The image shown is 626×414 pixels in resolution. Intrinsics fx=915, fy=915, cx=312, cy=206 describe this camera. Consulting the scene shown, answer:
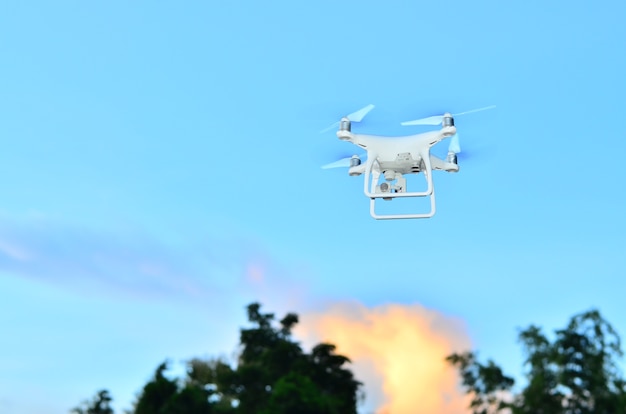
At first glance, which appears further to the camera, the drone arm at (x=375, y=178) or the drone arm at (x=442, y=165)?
the drone arm at (x=442, y=165)

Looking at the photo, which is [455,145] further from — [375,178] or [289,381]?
[289,381]

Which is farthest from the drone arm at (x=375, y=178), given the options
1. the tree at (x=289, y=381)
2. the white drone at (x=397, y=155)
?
the tree at (x=289, y=381)

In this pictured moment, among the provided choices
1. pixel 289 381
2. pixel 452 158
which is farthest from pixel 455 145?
pixel 289 381

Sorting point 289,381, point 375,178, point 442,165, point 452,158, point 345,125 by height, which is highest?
point 289,381

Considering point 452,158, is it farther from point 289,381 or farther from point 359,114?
point 289,381

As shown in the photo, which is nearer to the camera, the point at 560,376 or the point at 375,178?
the point at 375,178

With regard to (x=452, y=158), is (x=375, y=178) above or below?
below

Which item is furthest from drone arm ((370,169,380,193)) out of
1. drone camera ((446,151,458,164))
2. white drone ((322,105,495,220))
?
drone camera ((446,151,458,164))

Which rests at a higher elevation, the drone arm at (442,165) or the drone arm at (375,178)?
the drone arm at (442,165)

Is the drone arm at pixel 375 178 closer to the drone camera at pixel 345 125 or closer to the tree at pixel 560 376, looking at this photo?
the drone camera at pixel 345 125
